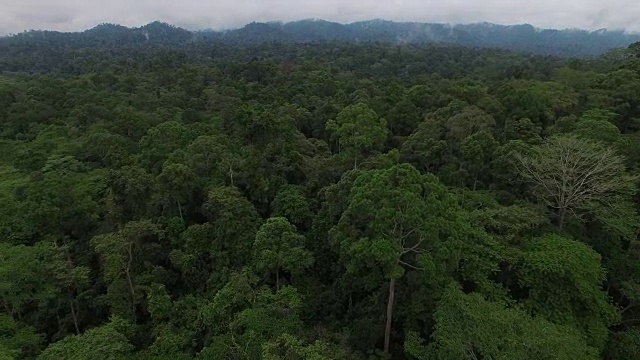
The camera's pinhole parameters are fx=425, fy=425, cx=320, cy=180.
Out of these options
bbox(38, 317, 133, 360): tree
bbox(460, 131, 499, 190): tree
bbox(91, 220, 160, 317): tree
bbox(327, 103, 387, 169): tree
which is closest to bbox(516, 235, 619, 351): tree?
bbox(460, 131, 499, 190): tree

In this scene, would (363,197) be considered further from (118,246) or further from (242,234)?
(118,246)

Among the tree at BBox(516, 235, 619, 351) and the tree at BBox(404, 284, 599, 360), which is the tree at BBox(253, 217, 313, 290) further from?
the tree at BBox(516, 235, 619, 351)

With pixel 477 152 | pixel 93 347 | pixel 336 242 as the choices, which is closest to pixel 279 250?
pixel 336 242

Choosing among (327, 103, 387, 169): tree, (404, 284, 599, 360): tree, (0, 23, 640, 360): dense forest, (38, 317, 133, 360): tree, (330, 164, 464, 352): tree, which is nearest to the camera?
(404, 284, 599, 360): tree

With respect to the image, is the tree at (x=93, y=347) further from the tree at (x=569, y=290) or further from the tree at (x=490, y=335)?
the tree at (x=569, y=290)

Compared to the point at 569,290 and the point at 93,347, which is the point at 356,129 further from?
the point at 93,347

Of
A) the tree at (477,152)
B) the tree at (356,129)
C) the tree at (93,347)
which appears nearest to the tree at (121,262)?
the tree at (93,347)
